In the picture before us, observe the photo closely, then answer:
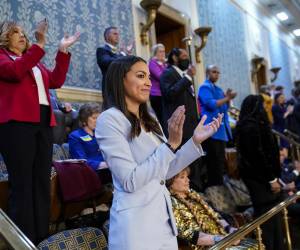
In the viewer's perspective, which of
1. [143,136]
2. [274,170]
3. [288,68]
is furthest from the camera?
[288,68]

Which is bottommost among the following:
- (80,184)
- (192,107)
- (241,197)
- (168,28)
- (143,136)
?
(241,197)

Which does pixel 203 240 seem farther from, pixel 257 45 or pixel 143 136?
pixel 257 45

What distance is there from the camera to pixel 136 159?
1408mm

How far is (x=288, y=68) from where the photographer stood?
13.2 metres

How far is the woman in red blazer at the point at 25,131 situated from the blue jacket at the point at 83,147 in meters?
0.68

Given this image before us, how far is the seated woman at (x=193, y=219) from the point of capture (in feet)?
Answer: 7.77

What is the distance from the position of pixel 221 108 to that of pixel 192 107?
94 centimetres

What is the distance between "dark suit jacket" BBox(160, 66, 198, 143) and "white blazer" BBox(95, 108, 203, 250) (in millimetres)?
2245

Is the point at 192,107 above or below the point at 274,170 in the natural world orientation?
above

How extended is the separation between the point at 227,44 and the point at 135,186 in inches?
303

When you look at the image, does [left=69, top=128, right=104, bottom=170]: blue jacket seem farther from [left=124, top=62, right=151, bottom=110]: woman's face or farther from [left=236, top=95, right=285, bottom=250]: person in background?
[left=124, top=62, right=151, bottom=110]: woman's face

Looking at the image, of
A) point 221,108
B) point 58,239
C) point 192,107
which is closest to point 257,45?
point 221,108

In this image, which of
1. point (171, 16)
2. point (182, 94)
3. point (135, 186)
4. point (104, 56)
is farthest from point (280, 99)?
point (135, 186)

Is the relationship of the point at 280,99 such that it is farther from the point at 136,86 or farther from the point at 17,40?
the point at 136,86
